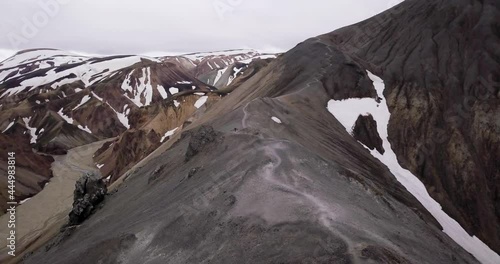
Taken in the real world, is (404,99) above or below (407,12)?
below

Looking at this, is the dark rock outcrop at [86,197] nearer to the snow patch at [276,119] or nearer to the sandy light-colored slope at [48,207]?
the sandy light-colored slope at [48,207]

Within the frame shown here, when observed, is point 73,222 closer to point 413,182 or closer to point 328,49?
point 413,182

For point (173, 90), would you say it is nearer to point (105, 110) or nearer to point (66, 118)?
point (105, 110)

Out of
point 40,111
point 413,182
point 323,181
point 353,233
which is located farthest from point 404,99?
point 40,111

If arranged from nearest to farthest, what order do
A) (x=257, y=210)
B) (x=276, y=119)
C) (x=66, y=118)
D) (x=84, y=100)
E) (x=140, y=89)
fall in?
(x=257, y=210) < (x=276, y=119) < (x=66, y=118) < (x=84, y=100) < (x=140, y=89)

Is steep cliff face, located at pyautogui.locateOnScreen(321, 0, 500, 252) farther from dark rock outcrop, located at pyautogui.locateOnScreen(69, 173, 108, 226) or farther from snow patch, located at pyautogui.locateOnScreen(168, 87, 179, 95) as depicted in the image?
snow patch, located at pyautogui.locateOnScreen(168, 87, 179, 95)

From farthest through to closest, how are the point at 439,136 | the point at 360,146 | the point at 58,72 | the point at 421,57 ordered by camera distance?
1. the point at 58,72
2. the point at 421,57
3. the point at 439,136
4. the point at 360,146

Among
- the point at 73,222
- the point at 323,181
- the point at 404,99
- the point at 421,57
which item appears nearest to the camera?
the point at 323,181

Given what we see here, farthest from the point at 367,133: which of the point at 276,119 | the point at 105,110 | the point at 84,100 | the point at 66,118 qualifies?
the point at 84,100
